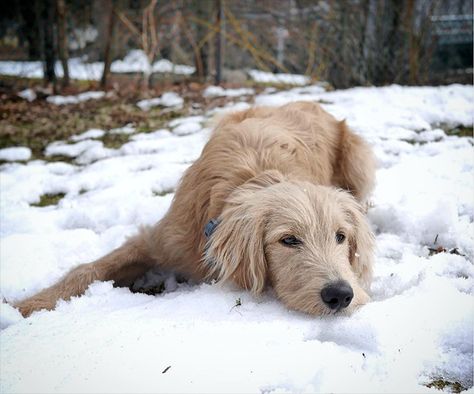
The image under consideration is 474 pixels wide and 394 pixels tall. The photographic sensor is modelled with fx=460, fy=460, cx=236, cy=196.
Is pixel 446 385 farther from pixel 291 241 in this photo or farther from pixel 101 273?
pixel 101 273

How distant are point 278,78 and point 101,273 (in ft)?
30.6

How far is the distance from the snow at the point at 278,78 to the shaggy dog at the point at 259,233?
26.4ft

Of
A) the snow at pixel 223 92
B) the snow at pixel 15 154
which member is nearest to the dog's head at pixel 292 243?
the snow at pixel 15 154

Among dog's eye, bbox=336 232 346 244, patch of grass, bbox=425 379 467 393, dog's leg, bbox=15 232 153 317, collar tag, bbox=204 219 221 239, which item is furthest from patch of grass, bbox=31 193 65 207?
patch of grass, bbox=425 379 467 393

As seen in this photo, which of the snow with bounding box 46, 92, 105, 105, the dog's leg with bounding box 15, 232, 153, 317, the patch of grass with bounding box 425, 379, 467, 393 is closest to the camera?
the patch of grass with bounding box 425, 379, 467, 393

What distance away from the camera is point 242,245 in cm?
275

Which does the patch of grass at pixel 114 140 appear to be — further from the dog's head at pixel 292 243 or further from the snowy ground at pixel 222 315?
the dog's head at pixel 292 243

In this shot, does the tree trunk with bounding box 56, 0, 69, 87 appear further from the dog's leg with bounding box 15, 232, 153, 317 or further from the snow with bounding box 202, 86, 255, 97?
the dog's leg with bounding box 15, 232, 153, 317

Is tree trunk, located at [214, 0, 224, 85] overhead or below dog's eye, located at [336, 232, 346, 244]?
overhead

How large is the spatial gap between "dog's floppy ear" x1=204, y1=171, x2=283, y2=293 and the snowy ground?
0.10 m

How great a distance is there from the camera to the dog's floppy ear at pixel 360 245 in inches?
113

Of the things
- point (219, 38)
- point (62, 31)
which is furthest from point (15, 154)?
point (219, 38)

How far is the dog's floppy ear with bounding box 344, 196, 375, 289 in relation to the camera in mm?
2877

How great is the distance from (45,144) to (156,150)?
1.77m
